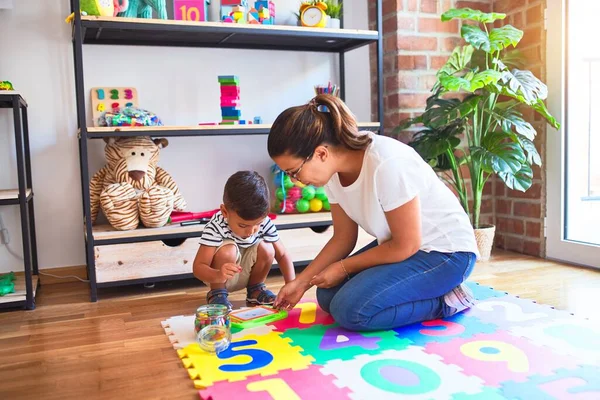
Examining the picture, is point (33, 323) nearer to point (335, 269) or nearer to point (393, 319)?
point (335, 269)

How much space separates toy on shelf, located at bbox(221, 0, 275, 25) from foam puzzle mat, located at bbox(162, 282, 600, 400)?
131 centimetres

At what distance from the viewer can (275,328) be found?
181 cm

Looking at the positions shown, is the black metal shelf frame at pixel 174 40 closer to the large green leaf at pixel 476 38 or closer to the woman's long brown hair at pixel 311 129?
the large green leaf at pixel 476 38

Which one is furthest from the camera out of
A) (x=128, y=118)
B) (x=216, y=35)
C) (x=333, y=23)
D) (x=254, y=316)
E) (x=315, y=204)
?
(x=315, y=204)

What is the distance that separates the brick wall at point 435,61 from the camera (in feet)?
9.27

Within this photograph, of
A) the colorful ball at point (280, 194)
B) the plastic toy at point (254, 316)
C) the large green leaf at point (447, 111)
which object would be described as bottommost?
the plastic toy at point (254, 316)

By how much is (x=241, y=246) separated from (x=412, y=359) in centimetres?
82

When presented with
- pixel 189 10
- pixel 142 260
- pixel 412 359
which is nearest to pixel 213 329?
pixel 412 359

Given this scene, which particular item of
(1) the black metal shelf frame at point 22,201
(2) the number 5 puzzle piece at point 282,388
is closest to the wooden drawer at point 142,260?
(1) the black metal shelf frame at point 22,201

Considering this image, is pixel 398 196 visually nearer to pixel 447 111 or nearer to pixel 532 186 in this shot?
pixel 447 111

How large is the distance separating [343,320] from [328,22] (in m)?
1.49

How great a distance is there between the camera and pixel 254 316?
1.87m

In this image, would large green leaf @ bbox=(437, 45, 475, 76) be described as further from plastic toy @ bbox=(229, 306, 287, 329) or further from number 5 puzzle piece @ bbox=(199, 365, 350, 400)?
number 5 puzzle piece @ bbox=(199, 365, 350, 400)

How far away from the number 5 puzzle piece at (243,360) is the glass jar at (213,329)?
0.07 ft
